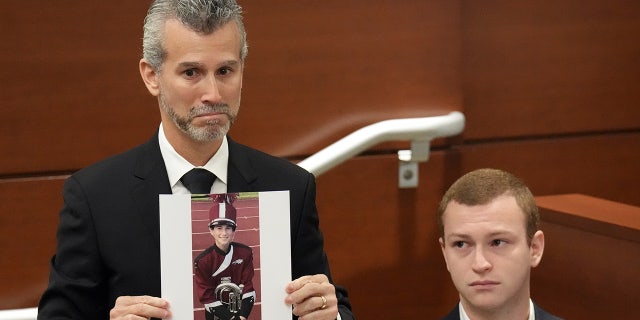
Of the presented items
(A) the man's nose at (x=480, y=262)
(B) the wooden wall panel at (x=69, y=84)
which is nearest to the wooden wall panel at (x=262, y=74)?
(B) the wooden wall panel at (x=69, y=84)

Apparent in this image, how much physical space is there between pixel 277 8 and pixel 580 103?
951 mm

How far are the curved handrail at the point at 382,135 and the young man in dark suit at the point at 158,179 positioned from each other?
849 mm

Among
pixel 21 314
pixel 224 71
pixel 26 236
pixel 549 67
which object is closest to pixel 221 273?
pixel 224 71

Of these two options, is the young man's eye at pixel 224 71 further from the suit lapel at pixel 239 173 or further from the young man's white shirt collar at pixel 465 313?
the young man's white shirt collar at pixel 465 313

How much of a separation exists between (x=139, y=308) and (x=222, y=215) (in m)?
0.19

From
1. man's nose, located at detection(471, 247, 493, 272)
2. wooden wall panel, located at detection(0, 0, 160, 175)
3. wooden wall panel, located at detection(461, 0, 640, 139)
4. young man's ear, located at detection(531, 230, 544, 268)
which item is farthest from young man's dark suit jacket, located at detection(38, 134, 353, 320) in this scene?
wooden wall panel, located at detection(461, 0, 640, 139)

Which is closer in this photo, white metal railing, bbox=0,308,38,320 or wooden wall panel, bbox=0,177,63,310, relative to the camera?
white metal railing, bbox=0,308,38,320

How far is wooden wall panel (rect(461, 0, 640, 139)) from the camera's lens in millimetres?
2977

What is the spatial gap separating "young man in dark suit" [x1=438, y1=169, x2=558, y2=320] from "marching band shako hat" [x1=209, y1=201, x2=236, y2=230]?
58 cm

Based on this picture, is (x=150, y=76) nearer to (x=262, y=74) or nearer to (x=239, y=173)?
(x=239, y=173)

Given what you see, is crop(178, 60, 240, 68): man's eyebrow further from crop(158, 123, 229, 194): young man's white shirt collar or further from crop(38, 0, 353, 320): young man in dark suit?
crop(158, 123, 229, 194): young man's white shirt collar

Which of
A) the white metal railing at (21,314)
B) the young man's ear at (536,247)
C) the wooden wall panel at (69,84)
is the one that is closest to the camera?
the young man's ear at (536,247)

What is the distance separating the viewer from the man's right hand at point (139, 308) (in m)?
1.63

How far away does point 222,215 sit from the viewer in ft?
5.53
